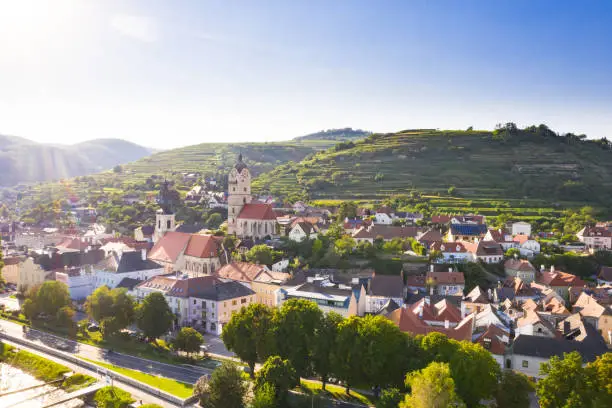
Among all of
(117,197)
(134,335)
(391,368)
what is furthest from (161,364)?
(117,197)

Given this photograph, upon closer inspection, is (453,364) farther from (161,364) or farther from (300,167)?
(300,167)

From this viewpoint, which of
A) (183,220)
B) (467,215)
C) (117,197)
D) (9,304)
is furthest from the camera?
(117,197)

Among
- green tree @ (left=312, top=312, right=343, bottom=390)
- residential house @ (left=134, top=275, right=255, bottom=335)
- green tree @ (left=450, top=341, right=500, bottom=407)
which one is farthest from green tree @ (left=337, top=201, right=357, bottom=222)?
green tree @ (left=450, top=341, right=500, bottom=407)

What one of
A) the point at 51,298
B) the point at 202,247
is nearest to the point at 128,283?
the point at 51,298

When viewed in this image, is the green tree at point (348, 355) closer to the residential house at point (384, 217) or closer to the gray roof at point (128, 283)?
the gray roof at point (128, 283)

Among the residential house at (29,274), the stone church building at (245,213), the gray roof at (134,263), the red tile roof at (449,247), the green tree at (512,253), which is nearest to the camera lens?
the gray roof at (134,263)

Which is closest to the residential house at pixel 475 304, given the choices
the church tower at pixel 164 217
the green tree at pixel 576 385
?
the green tree at pixel 576 385
